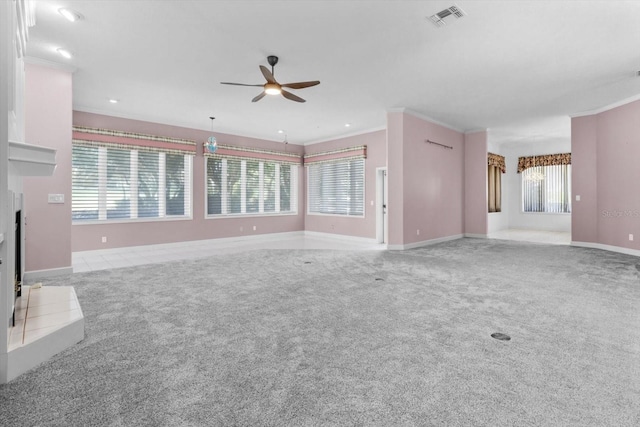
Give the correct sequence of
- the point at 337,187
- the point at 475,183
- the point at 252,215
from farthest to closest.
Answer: the point at 337,187 → the point at 252,215 → the point at 475,183

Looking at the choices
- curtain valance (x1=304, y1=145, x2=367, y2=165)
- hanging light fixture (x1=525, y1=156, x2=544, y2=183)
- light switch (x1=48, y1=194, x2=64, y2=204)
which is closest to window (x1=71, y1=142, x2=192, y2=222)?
light switch (x1=48, y1=194, x2=64, y2=204)

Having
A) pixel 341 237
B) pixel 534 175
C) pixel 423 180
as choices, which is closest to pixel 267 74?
pixel 423 180

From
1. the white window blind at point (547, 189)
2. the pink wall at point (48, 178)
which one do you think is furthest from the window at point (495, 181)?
the pink wall at point (48, 178)

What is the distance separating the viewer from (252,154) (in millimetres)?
9164

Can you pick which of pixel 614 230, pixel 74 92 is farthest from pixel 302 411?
pixel 614 230

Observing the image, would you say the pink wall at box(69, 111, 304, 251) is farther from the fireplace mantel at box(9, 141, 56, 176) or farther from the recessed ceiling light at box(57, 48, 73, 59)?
the fireplace mantel at box(9, 141, 56, 176)

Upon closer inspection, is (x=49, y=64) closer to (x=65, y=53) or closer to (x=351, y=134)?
(x=65, y=53)

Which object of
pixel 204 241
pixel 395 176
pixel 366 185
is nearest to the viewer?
pixel 395 176

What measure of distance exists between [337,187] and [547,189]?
7653 mm

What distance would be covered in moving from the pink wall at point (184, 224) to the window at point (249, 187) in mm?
216

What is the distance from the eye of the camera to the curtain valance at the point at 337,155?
28.8ft

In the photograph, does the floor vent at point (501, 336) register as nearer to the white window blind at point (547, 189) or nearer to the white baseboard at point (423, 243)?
the white baseboard at point (423, 243)

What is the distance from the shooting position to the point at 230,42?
3943 mm

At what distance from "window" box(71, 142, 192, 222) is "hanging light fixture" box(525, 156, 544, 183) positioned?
11.1 m
